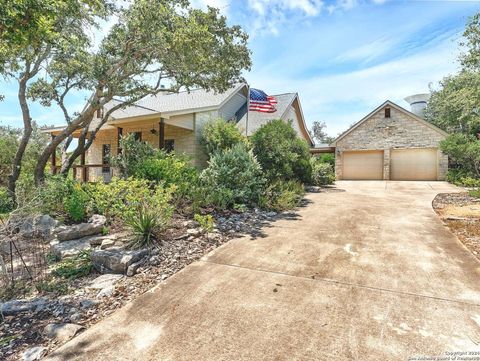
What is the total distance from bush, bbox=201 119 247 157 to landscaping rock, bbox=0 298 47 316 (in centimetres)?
869

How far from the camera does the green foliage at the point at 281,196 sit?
27.8 ft

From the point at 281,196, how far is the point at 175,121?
18.9 ft

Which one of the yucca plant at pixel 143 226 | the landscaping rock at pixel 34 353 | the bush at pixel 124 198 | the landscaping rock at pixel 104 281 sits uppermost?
the bush at pixel 124 198

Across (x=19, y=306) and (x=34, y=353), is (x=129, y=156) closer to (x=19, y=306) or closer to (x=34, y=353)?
(x=19, y=306)

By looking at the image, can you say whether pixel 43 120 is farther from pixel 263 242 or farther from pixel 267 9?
pixel 263 242

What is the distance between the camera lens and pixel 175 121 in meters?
11.5

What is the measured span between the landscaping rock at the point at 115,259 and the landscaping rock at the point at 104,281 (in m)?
0.15

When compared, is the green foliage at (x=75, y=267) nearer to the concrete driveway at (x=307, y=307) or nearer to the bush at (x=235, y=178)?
the concrete driveway at (x=307, y=307)

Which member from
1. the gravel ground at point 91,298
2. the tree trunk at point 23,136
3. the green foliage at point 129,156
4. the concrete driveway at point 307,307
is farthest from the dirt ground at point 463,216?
the tree trunk at point 23,136

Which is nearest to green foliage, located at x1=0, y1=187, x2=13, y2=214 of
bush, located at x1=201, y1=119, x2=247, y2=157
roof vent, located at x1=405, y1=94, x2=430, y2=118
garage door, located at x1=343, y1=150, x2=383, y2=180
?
bush, located at x1=201, y1=119, x2=247, y2=157

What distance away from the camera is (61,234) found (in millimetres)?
5883

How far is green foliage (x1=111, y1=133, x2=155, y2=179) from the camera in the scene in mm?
9320

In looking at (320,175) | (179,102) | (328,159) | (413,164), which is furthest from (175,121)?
(413,164)

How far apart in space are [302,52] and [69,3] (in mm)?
8464
